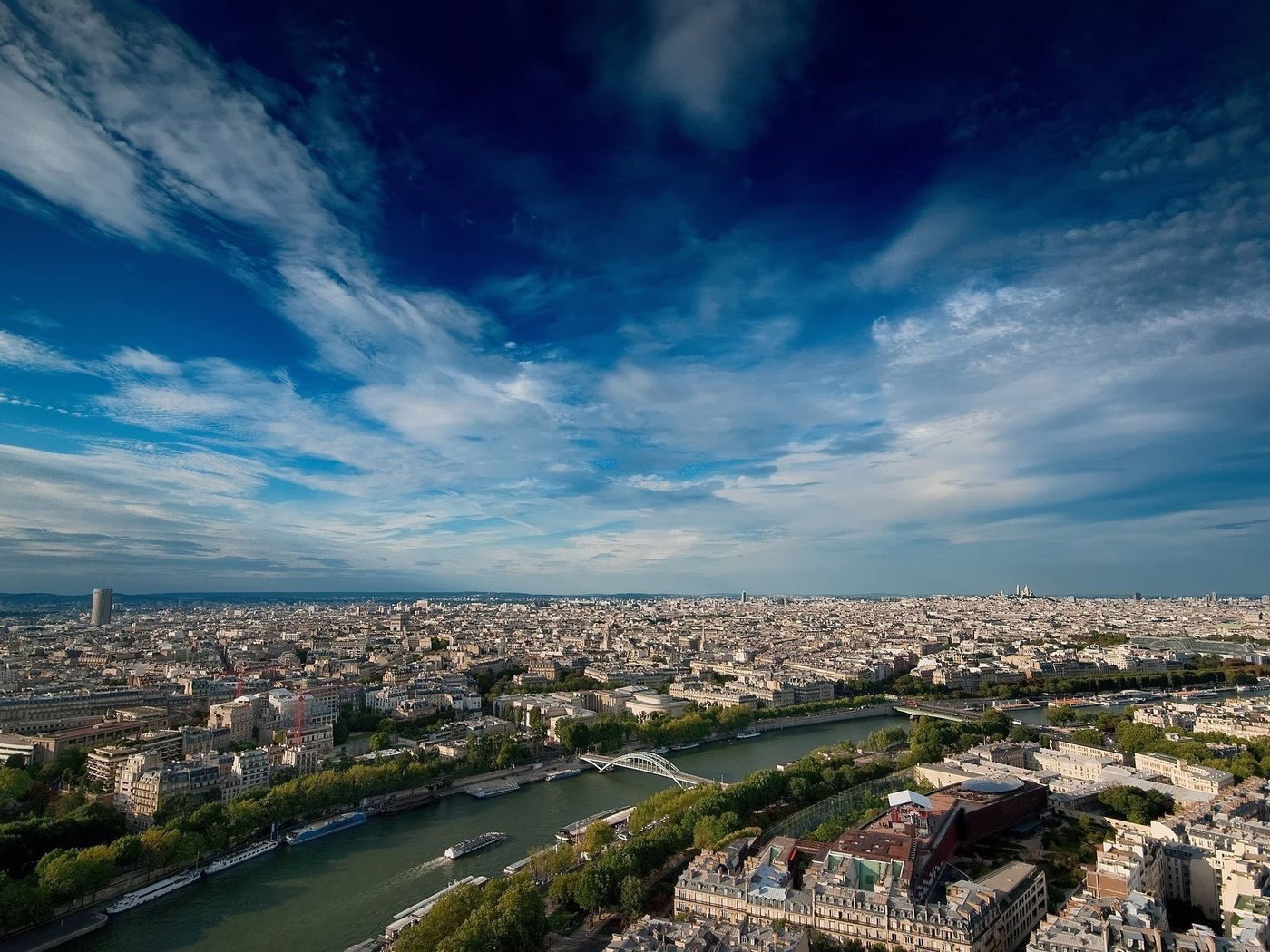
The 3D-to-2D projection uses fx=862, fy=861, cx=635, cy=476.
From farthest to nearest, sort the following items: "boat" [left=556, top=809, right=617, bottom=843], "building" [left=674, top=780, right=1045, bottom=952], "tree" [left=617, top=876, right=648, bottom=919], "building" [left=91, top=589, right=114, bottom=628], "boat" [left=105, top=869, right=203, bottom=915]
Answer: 1. "building" [left=91, top=589, right=114, bottom=628]
2. "boat" [left=556, top=809, right=617, bottom=843]
3. "boat" [left=105, top=869, right=203, bottom=915]
4. "tree" [left=617, top=876, right=648, bottom=919]
5. "building" [left=674, top=780, right=1045, bottom=952]

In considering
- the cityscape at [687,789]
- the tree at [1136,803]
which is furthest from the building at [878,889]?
the tree at [1136,803]

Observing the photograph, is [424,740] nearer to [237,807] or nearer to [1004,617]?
[237,807]

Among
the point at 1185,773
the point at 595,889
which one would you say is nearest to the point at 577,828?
the point at 595,889

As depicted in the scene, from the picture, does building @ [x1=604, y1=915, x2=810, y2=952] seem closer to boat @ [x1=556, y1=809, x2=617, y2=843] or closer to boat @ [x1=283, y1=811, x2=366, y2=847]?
boat @ [x1=556, y1=809, x2=617, y2=843]

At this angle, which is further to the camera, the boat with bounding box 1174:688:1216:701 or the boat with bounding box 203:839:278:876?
the boat with bounding box 1174:688:1216:701

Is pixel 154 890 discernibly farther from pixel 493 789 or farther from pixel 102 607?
pixel 102 607

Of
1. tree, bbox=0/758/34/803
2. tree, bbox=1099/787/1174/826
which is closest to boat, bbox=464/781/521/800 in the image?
tree, bbox=0/758/34/803
